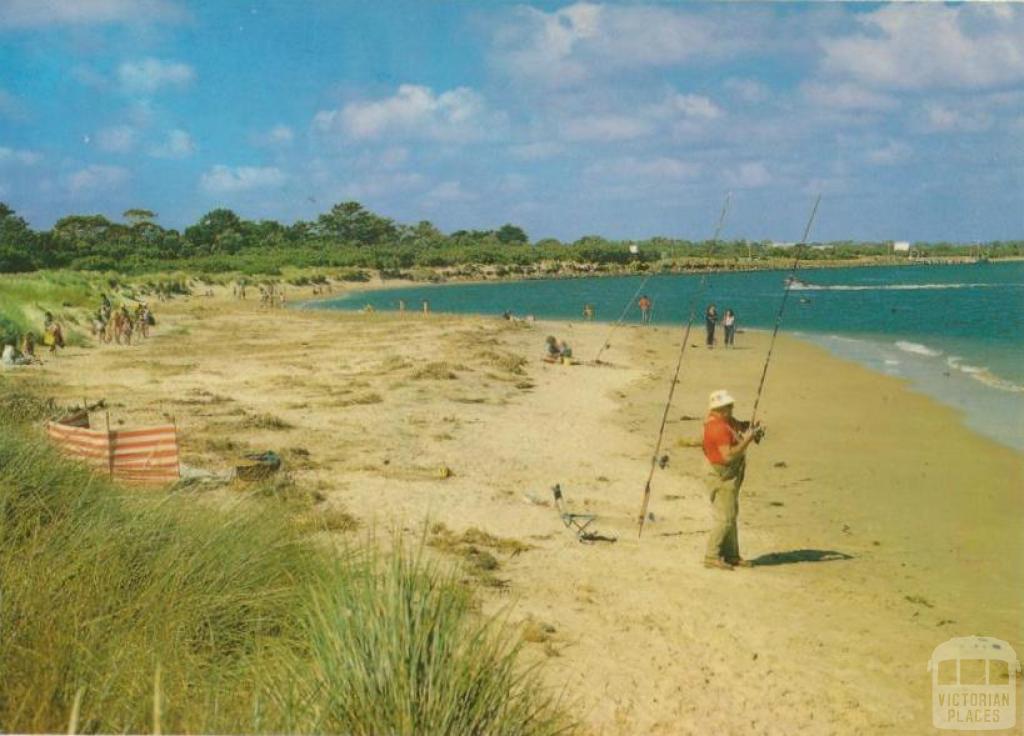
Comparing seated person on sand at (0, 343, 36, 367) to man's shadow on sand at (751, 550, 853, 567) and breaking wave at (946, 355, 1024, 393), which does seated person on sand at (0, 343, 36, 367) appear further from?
breaking wave at (946, 355, 1024, 393)

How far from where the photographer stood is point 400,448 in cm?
1409

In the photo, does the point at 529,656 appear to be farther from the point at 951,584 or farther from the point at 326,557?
the point at 951,584

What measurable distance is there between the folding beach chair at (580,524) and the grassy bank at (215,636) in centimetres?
438

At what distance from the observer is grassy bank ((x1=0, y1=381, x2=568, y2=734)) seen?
3895 millimetres

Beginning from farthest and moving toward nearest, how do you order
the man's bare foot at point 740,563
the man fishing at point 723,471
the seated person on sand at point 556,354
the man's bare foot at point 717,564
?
the seated person on sand at point 556,354
the man's bare foot at point 740,563
the man's bare foot at point 717,564
the man fishing at point 723,471

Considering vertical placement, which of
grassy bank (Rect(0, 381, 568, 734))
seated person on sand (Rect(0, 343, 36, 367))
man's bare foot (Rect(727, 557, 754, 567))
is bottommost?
man's bare foot (Rect(727, 557, 754, 567))

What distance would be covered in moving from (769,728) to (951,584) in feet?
13.0

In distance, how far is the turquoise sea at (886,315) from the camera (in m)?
24.7

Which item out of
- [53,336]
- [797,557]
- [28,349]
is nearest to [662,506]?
[797,557]

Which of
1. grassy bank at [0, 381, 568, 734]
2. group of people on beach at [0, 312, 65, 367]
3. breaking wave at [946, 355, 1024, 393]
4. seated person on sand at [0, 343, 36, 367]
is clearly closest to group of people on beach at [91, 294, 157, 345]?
group of people on beach at [0, 312, 65, 367]

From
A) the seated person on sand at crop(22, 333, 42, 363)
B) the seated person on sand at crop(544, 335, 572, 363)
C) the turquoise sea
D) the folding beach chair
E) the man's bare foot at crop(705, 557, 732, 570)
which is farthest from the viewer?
the seated person on sand at crop(544, 335, 572, 363)

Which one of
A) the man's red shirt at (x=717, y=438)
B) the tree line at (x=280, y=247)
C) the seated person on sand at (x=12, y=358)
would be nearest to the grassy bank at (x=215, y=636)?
the man's red shirt at (x=717, y=438)

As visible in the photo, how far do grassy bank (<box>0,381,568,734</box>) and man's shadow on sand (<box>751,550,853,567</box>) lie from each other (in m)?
5.25

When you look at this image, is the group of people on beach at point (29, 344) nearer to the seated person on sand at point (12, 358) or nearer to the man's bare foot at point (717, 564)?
the seated person on sand at point (12, 358)
